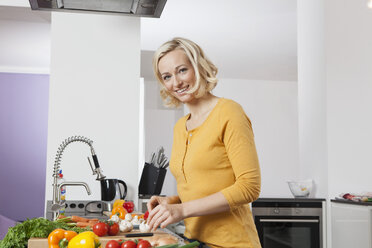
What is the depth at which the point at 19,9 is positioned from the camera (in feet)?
12.0

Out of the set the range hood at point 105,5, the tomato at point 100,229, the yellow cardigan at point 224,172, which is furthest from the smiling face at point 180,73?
the range hood at point 105,5

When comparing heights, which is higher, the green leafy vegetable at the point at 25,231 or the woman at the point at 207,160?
the woman at the point at 207,160

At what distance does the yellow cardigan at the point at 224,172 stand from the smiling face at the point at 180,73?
0.12 metres

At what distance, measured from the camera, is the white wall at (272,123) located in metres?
8.52

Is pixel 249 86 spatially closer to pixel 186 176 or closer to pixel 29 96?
pixel 29 96

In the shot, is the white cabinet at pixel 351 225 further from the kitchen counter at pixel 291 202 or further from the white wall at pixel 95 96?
the white wall at pixel 95 96

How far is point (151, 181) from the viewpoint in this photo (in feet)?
11.8

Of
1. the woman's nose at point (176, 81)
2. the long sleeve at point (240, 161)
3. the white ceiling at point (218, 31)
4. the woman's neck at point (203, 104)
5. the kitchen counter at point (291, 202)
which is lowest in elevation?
the kitchen counter at point (291, 202)

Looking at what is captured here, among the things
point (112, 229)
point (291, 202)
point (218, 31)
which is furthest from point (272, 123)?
point (112, 229)

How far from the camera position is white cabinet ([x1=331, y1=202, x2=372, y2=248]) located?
320 cm

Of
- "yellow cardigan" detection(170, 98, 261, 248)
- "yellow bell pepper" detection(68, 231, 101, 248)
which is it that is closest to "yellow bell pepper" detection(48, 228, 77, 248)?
"yellow bell pepper" detection(68, 231, 101, 248)

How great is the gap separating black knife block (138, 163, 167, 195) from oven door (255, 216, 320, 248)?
0.84 m

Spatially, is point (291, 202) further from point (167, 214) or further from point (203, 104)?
point (167, 214)

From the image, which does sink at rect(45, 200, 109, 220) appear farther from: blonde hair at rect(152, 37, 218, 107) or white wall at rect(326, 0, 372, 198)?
white wall at rect(326, 0, 372, 198)
